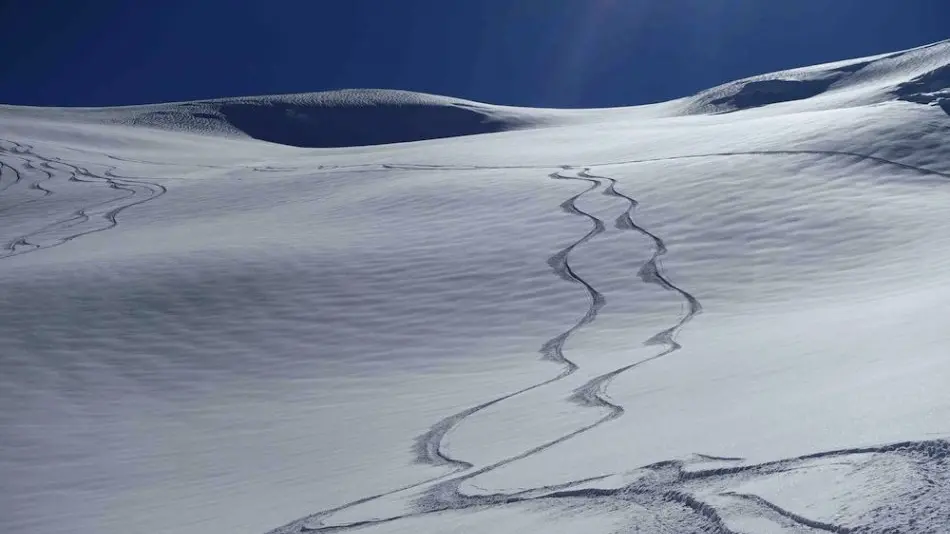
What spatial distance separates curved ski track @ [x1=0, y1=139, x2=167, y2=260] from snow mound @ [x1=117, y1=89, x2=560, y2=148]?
55.7ft

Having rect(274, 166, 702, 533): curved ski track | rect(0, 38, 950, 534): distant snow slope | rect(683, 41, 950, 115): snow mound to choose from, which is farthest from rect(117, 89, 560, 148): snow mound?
rect(274, 166, 702, 533): curved ski track

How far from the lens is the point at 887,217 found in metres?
9.13

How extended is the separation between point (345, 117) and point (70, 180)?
25014 millimetres

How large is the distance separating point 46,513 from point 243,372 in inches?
83.8

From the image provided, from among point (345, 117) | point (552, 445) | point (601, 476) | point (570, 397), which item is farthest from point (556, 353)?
point (345, 117)

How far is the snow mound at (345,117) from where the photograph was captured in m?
38.5

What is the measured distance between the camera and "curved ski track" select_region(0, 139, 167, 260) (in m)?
11.9

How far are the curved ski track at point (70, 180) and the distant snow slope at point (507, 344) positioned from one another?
12 centimetres

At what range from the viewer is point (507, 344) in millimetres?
6859

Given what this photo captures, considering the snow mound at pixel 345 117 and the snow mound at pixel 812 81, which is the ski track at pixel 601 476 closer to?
the snow mound at pixel 812 81

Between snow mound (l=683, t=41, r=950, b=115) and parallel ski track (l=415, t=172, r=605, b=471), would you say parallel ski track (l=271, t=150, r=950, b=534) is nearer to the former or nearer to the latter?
parallel ski track (l=415, t=172, r=605, b=471)

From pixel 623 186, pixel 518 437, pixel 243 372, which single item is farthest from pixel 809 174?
pixel 518 437

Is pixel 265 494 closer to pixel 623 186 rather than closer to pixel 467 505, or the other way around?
A: pixel 467 505

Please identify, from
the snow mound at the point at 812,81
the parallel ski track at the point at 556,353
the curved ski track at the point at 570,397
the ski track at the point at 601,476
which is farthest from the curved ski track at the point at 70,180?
the snow mound at the point at 812,81
